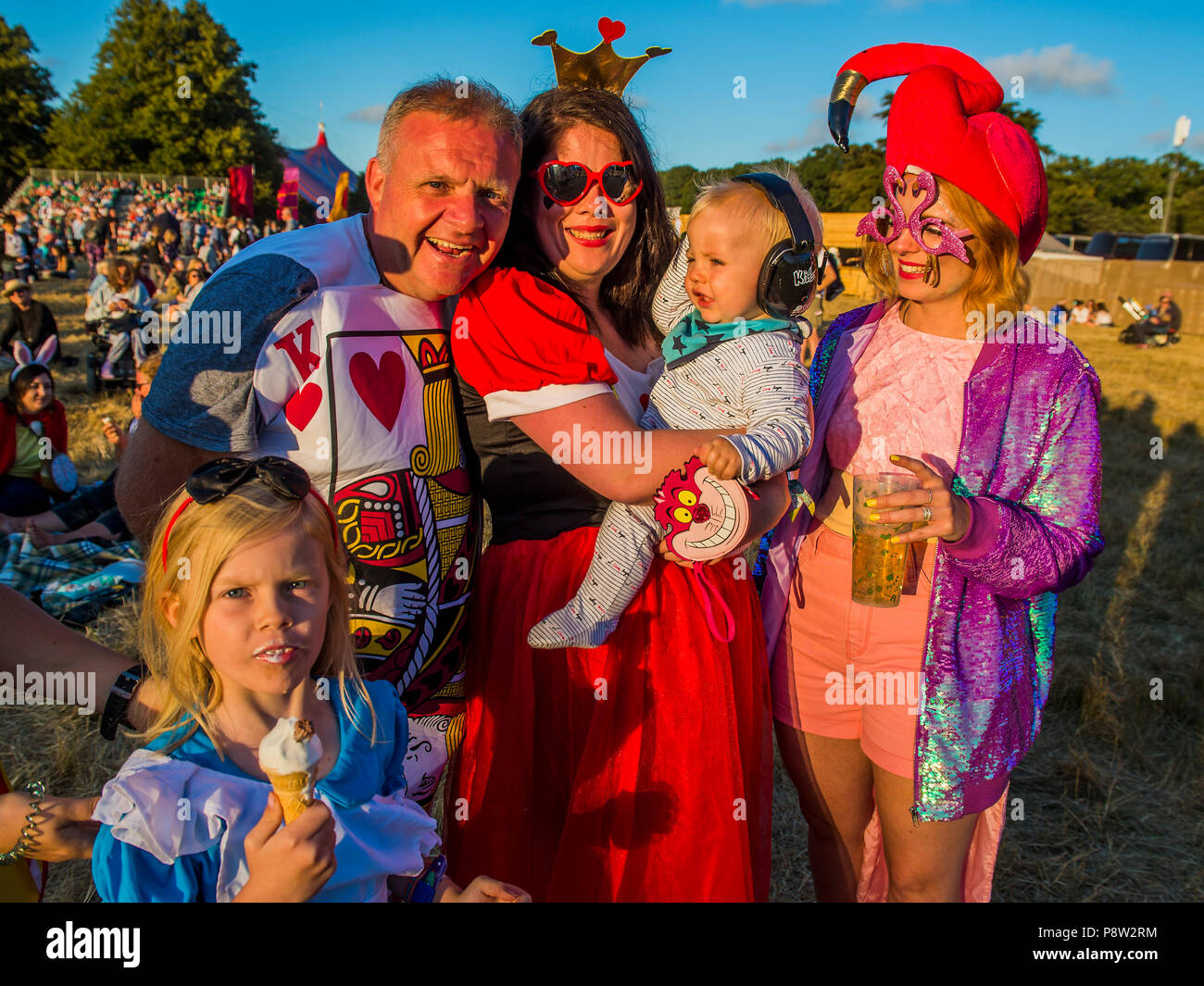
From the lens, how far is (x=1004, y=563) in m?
2.00

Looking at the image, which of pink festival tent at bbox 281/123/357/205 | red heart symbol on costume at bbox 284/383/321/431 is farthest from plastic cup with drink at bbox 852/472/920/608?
pink festival tent at bbox 281/123/357/205

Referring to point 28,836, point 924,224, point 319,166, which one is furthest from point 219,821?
point 319,166

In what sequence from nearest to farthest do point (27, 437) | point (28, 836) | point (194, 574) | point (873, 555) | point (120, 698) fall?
point (28, 836) < point (194, 574) < point (120, 698) < point (873, 555) < point (27, 437)

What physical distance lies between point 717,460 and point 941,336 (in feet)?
2.64

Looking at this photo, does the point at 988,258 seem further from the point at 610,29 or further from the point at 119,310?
the point at 119,310

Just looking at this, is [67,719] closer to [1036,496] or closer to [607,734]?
[607,734]

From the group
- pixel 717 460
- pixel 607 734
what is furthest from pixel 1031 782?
pixel 717 460

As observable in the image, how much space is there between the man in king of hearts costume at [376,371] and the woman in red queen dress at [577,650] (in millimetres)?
136

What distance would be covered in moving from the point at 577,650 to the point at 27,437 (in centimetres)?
597

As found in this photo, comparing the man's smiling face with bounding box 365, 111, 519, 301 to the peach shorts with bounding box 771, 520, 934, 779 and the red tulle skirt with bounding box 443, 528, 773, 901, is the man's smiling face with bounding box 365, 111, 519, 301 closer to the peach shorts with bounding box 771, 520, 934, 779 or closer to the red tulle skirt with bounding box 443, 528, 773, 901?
the red tulle skirt with bounding box 443, 528, 773, 901

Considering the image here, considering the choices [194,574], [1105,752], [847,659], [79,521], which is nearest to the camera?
[194,574]

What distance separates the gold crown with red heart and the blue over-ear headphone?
54 centimetres

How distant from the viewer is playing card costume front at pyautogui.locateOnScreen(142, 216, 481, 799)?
6.30ft
